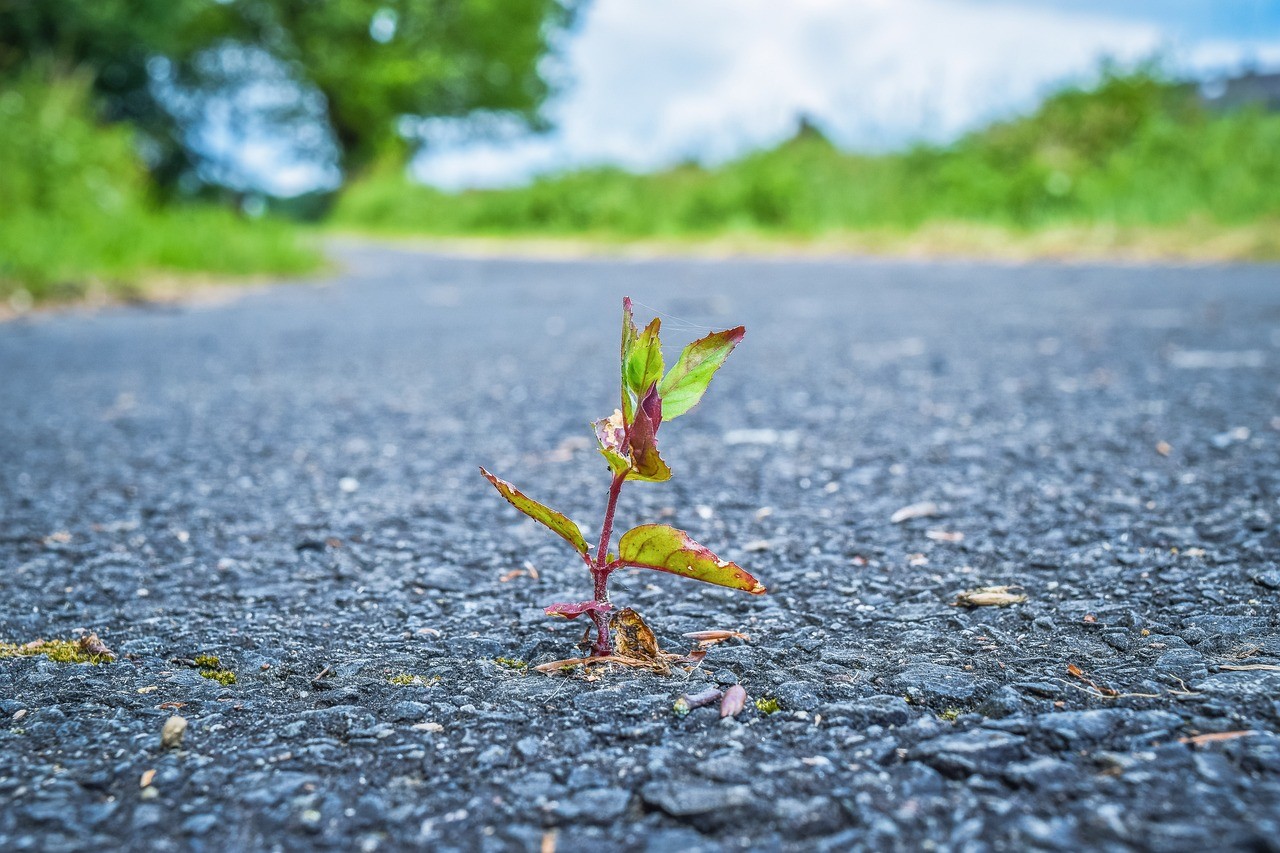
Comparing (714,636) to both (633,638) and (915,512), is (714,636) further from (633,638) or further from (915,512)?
(915,512)

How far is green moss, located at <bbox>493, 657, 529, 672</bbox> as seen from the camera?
1.11 metres

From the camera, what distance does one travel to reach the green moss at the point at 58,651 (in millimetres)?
1146

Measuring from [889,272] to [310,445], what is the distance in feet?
16.9

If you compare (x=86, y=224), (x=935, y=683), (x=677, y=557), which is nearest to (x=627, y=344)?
(x=677, y=557)

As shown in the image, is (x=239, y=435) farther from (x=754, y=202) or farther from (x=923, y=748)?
(x=754, y=202)

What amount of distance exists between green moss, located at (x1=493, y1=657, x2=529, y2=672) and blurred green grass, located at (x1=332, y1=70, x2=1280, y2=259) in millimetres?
6526

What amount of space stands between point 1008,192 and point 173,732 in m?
9.64

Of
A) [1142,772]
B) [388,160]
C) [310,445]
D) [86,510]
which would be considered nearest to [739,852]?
[1142,772]

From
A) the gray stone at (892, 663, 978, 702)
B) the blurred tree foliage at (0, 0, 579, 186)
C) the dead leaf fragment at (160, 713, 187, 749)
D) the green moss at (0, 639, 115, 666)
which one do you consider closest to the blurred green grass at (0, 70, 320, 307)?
the green moss at (0, 639, 115, 666)

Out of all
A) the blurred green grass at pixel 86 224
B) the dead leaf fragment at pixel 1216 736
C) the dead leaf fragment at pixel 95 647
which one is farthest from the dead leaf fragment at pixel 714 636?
the blurred green grass at pixel 86 224

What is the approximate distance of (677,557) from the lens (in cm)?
105

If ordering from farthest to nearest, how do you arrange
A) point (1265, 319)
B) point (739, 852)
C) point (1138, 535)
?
1. point (1265, 319)
2. point (1138, 535)
3. point (739, 852)

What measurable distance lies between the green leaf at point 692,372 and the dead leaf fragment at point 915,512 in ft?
2.36

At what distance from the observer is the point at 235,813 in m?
0.83
